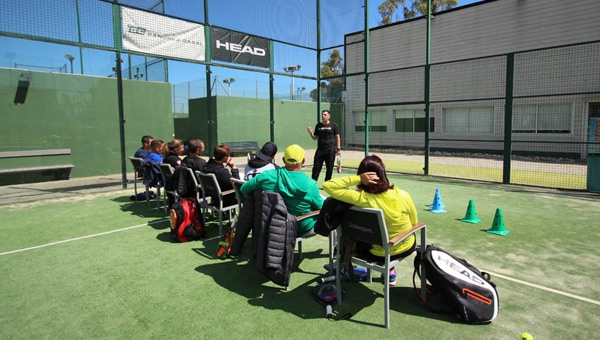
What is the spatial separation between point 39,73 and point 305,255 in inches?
399

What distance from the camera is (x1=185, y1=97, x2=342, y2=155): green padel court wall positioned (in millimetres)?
19469

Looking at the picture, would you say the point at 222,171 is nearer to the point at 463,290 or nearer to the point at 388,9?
the point at 463,290

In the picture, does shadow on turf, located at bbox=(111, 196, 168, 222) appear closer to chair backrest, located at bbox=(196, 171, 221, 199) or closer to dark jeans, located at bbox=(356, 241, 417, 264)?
Answer: chair backrest, located at bbox=(196, 171, 221, 199)

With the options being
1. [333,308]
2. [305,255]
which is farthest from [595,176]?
[333,308]

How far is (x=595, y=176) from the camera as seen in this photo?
23.6ft

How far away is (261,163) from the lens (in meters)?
4.88

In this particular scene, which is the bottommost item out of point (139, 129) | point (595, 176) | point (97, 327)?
point (97, 327)

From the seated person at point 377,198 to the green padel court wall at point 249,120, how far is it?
1593 centimetres

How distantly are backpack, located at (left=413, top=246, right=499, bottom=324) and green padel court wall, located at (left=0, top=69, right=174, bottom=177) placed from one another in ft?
36.4

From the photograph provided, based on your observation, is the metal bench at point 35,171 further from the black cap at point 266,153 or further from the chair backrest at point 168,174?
the black cap at point 266,153

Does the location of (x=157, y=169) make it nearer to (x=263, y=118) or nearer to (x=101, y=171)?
(x=101, y=171)

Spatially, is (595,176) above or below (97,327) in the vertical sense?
above

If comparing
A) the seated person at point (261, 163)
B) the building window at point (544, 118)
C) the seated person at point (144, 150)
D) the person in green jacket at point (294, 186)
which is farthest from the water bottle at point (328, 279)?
the building window at point (544, 118)

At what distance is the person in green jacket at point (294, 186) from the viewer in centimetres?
334
